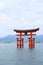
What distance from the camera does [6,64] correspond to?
3769 cm

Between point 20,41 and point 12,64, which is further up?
point 20,41

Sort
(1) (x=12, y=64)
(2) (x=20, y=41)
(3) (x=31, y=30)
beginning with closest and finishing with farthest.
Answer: (1) (x=12, y=64) → (3) (x=31, y=30) → (2) (x=20, y=41)

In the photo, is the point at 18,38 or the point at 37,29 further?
the point at 18,38

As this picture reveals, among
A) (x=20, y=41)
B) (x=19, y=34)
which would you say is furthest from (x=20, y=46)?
(x=19, y=34)

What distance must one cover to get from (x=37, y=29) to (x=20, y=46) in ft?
53.3

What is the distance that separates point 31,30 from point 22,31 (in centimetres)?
420

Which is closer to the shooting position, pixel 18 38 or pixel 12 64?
pixel 12 64

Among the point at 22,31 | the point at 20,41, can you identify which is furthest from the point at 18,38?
the point at 22,31

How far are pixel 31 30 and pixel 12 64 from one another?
5573 centimetres

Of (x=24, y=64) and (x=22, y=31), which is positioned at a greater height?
(x=22, y=31)

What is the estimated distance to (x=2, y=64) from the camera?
3800 centimetres

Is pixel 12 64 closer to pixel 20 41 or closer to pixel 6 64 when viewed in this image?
pixel 6 64

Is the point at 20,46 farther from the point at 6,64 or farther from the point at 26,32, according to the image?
the point at 6,64

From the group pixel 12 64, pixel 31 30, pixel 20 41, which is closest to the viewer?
pixel 12 64
